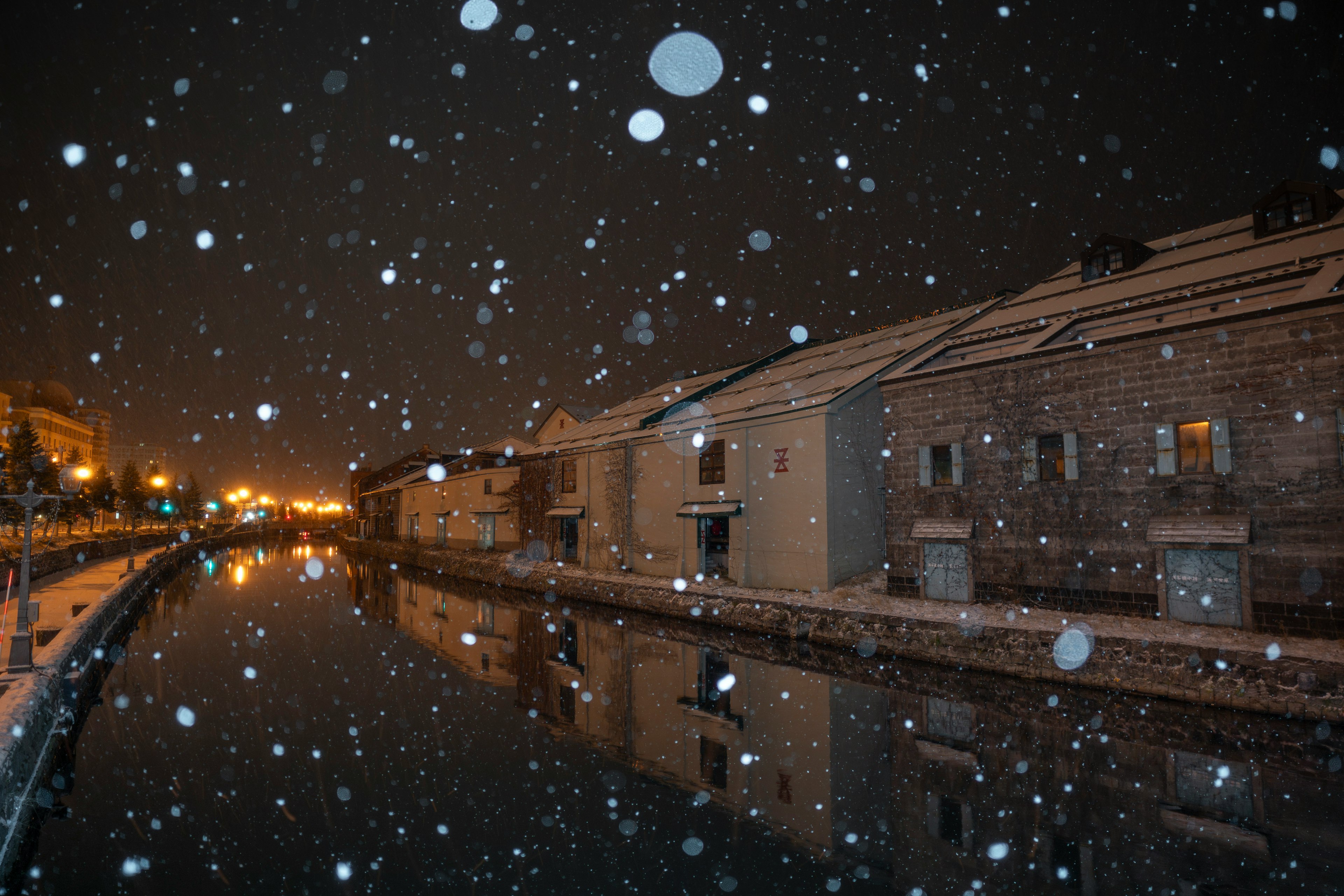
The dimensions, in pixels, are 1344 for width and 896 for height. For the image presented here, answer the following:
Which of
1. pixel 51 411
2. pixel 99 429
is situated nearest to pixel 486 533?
pixel 51 411

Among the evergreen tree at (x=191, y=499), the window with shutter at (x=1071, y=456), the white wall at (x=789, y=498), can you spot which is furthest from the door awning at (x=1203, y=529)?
the evergreen tree at (x=191, y=499)

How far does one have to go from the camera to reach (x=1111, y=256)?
64.3 ft

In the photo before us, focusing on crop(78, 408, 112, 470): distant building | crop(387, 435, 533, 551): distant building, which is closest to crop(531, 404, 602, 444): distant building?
crop(387, 435, 533, 551): distant building

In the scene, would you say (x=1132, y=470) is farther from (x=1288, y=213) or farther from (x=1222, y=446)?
(x=1288, y=213)

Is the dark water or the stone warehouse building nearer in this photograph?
the dark water

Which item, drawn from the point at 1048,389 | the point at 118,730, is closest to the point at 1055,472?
the point at 1048,389

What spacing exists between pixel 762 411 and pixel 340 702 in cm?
1466

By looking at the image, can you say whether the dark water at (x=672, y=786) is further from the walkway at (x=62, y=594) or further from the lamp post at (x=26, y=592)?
the walkway at (x=62, y=594)

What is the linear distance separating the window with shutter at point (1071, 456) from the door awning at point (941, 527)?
244 centimetres

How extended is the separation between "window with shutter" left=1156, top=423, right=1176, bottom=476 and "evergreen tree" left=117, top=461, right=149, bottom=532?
6888cm

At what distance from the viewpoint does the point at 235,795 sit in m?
7.57

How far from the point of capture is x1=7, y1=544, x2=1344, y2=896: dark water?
19.0ft

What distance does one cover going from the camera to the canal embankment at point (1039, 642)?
33.1 feet

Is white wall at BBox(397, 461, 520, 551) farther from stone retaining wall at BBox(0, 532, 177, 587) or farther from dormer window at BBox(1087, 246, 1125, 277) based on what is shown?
dormer window at BBox(1087, 246, 1125, 277)
